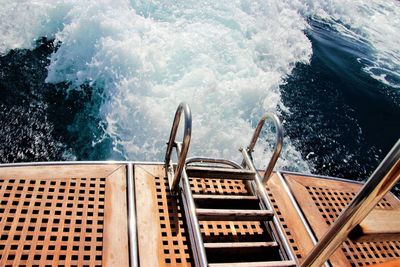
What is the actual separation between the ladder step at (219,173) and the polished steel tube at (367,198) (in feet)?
4.80

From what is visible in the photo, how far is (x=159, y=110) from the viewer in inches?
220

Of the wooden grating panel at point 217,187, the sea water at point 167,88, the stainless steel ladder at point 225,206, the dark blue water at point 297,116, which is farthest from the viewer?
the sea water at point 167,88

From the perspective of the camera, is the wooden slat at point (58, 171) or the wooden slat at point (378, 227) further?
the wooden slat at point (58, 171)

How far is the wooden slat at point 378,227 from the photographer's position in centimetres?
110

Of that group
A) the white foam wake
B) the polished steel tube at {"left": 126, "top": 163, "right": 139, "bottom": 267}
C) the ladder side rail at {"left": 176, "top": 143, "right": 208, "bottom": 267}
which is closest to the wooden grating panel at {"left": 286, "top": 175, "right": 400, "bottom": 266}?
the ladder side rail at {"left": 176, "top": 143, "right": 208, "bottom": 267}

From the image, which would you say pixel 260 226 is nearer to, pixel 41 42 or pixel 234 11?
pixel 41 42

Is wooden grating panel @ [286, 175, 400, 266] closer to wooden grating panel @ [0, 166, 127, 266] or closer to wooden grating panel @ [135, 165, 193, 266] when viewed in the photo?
wooden grating panel @ [135, 165, 193, 266]

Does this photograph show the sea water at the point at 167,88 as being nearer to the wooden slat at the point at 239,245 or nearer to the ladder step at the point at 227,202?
the ladder step at the point at 227,202

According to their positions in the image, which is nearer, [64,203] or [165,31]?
[64,203]

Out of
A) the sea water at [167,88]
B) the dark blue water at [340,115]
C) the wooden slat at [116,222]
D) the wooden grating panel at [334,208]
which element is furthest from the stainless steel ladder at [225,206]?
the dark blue water at [340,115]

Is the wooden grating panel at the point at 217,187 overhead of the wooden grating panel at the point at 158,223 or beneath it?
beneath

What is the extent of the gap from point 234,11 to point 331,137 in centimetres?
536

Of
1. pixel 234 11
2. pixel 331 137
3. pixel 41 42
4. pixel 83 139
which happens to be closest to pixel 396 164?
pixel 83 139

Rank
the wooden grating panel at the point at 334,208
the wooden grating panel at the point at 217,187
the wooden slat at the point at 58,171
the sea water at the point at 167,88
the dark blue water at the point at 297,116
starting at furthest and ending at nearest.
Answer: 1. the sea water at the point at 167,88
2. the dark blue water at the point at 297,116
3. the wooden grating panel at the point at 217,187
4. the wooden grating panel at the point at 334,208
5. the wooden slat at the point at 58,171
